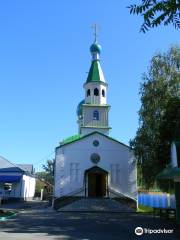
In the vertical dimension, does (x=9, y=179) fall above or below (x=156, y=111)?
below

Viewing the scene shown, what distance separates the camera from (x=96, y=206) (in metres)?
29.8

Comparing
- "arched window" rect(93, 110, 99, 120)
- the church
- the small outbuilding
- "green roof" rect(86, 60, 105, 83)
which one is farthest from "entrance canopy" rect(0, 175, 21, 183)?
"green roof" rect(86, 60, 105, 83)

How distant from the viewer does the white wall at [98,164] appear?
32750 millimetres

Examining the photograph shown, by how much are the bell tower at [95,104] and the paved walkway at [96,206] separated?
358 inches

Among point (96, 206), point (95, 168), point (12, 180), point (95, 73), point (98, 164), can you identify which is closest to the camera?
point (96, 206)

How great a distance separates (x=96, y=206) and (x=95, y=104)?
13067mm

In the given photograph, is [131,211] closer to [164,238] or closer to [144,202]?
[144,202]

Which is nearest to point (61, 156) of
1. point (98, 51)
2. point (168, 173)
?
point (98, 51)

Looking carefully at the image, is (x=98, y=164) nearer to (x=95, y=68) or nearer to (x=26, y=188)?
(x=95, y=68)

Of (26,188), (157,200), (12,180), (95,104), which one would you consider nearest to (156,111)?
(157,200)

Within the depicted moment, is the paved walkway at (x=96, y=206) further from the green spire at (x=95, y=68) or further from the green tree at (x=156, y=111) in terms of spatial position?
the green spire at (x=95, y=68)

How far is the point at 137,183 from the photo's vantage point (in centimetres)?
3359

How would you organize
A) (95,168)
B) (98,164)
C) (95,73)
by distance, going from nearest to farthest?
(95,168) < (98,164) < (95,73)

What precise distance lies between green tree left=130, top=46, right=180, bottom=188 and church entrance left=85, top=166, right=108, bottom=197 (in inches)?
275
